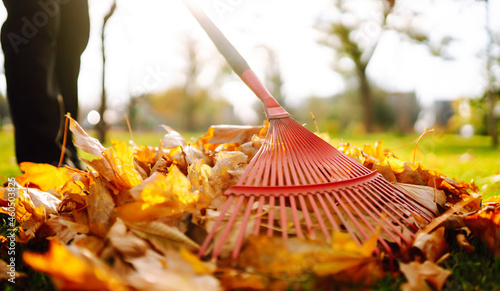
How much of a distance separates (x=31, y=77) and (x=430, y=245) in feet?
6.86

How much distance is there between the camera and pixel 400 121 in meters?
14.4

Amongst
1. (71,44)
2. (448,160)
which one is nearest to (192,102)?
(448,160)

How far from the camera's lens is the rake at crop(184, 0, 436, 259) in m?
0.95

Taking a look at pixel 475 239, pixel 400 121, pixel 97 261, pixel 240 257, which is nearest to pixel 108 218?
pixel 97 261

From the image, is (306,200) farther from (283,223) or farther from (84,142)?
(84,142)

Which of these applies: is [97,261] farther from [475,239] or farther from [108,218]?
[475,239]

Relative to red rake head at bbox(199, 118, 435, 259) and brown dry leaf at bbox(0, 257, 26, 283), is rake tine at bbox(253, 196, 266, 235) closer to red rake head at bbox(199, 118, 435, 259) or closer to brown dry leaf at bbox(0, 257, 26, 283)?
red rake head at bbox(199, 118, 435, 259)

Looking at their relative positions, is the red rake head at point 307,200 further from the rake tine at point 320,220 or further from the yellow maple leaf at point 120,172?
the yellow maple leaf at point 120,172

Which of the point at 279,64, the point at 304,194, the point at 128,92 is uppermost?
the point at 279,64

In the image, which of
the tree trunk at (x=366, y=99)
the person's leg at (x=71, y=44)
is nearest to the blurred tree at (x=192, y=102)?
the tree trunk at (x=366, y=99)

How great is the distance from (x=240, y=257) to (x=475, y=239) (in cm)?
79

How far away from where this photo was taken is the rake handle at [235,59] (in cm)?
153

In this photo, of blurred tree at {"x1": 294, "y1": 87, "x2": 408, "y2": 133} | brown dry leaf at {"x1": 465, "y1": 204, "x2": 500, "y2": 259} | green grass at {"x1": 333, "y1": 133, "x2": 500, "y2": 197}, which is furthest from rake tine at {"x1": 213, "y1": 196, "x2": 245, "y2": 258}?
blurred tree at {"x1": 294, "y1": 87, "x2": 408, "y2": 133}

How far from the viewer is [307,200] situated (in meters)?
1.09
